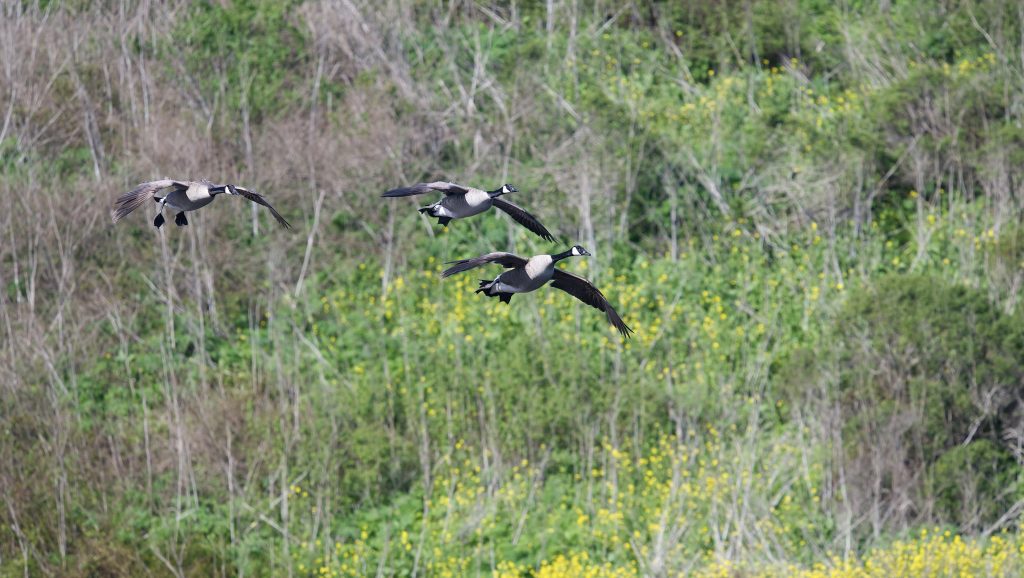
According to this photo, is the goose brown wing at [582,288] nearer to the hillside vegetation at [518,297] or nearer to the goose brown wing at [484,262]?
the goose brown wing at [484,262]

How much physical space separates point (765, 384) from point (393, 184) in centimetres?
624

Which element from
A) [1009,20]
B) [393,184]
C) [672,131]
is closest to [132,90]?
[393,184]

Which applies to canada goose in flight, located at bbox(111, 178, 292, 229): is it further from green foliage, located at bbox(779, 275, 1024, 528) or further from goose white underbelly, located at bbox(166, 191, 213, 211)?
green foliage, located at bbox(779, 275, 1024, 528)

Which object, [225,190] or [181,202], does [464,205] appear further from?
[181,202]

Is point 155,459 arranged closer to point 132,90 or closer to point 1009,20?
point 132,90

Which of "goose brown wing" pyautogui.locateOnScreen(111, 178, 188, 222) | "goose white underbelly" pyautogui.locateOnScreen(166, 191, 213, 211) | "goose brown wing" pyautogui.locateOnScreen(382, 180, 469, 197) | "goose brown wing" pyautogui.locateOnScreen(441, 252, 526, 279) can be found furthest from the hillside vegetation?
"goose brown wing" pyautogui.locateOnScreen(111, 178, 188, 222)

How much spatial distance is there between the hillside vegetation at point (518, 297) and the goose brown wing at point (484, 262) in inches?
271

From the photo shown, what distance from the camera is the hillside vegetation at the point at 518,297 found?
18625 mm

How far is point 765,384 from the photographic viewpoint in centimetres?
2052

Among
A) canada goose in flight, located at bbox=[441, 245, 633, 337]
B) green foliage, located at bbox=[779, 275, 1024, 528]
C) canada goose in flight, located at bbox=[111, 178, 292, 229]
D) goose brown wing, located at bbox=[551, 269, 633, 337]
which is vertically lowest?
green foliage, located at bbox=[779, 275, 1024, 528]

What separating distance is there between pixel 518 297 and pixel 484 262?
10709mm

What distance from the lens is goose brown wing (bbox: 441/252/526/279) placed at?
33.3 feet

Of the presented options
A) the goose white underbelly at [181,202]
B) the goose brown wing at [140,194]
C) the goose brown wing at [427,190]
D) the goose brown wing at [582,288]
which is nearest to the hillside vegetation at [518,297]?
the goose brown wing at [582,288]

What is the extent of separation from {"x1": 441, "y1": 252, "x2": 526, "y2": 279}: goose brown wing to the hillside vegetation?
6888mm
